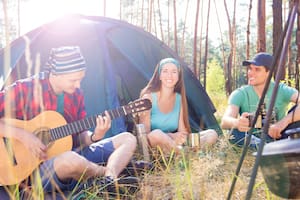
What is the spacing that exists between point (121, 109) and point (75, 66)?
347 mm

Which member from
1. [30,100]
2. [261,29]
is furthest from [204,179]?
[261,29]

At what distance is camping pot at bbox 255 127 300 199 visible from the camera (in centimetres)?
110

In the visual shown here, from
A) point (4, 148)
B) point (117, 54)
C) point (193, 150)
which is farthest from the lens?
point (117, 54)

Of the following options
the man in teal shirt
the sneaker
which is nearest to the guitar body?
the sneaker

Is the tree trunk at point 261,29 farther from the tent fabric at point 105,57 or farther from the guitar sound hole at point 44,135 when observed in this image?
the guitar sound hole at point 44,135

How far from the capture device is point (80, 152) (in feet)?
9.04

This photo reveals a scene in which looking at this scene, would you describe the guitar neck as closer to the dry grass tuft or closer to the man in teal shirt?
the dry grass tuft

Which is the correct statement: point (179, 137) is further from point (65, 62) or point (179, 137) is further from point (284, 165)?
point (284, 165)

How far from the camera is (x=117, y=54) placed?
14.0 feet

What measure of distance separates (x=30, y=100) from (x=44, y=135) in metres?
0.20

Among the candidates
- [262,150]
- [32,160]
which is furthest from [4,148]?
[262,150]

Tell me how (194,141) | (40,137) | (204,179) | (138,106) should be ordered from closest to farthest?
(204,179)
(40,137)
(138,106)
(194,141)

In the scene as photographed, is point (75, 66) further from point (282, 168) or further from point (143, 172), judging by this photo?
point (282, 168)

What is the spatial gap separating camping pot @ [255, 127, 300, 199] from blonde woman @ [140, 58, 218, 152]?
7.40 feet
